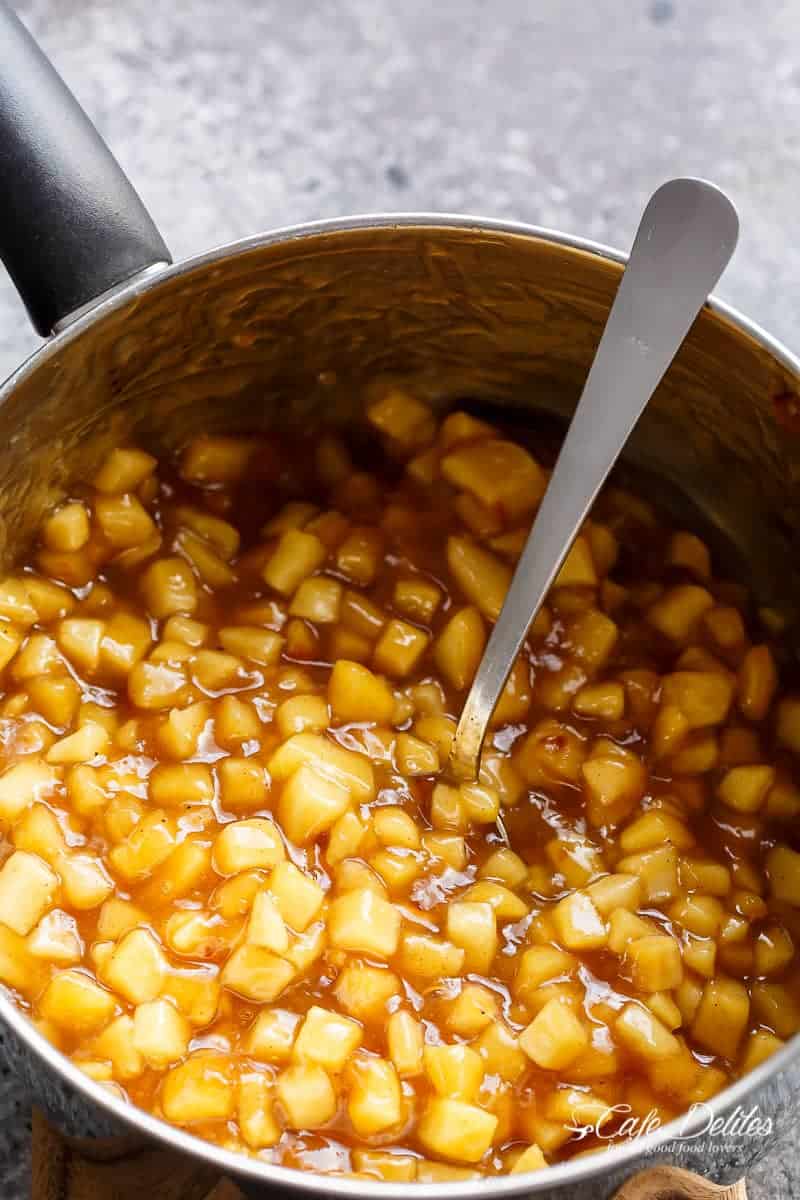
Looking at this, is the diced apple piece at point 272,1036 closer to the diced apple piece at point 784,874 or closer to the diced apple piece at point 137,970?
the diced apple piece at point 137,970

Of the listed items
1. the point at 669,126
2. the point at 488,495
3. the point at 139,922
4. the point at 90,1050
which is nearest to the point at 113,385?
the point at 488,495

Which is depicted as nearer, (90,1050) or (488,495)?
(90,1050)

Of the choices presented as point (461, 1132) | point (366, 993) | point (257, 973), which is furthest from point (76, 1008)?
point (461, 1132)

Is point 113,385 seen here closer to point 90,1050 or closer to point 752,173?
point 90,1050

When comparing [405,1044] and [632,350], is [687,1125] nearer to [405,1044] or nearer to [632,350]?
[405,1044]

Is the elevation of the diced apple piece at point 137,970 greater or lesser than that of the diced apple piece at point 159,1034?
greater

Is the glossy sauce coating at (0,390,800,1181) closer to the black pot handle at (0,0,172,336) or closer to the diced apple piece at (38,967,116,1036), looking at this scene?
the diced apple piece at (38,967,116,1036)

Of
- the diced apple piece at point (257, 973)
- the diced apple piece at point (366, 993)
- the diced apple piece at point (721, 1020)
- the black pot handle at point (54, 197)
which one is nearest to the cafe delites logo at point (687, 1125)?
the diced apple piece at point (721, 1020)
